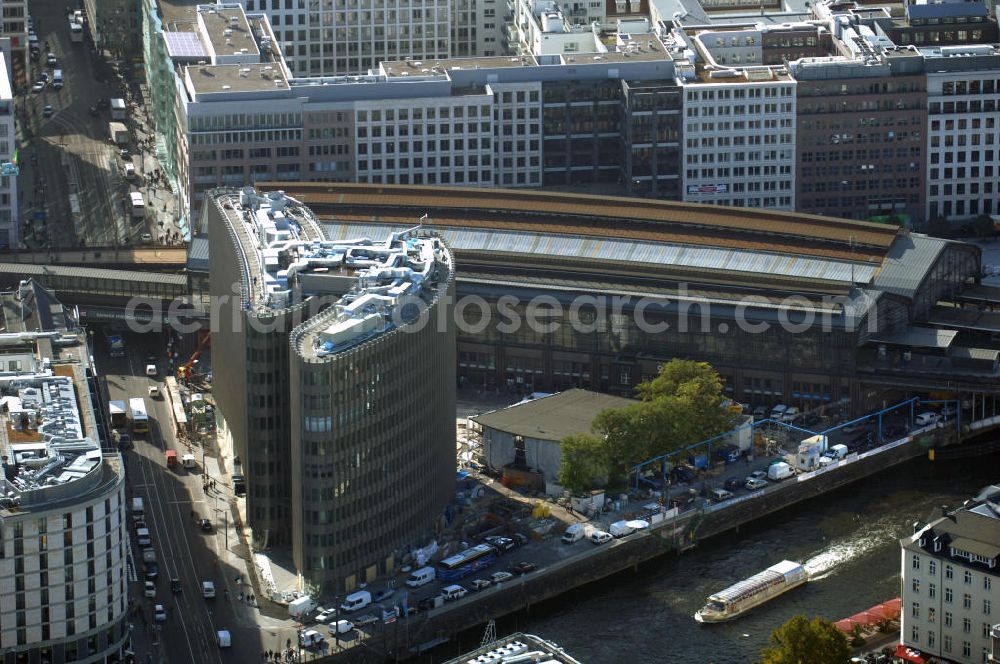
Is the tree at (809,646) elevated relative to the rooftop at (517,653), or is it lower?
lower

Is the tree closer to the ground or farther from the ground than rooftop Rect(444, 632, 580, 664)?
closer to the ground

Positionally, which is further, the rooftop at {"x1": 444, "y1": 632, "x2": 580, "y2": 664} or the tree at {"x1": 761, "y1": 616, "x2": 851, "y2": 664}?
the tree at {"x1": 761, "y1": 616, "x2": 851, "y2": 664}

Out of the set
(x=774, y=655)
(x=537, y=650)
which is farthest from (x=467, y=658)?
(x=774, y=655)

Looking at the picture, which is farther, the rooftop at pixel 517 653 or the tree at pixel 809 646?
the tree at pixel 809 646

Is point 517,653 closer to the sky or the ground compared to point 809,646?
closer to the sky

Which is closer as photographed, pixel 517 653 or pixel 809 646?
pixel 517 653

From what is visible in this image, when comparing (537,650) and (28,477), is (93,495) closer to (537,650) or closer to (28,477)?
(28,477)
